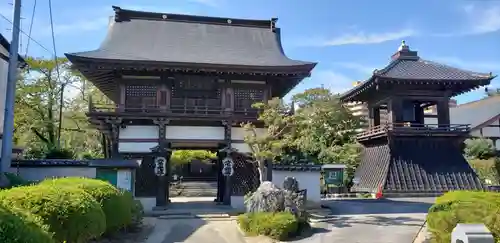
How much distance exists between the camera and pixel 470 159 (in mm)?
35594

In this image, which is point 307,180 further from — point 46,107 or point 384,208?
point 46,107

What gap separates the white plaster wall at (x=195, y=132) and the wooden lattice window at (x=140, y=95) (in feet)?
5.41

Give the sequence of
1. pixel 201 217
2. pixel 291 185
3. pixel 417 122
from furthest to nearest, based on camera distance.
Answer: pixel 417 122 < pixel 201 217 < pixel 291 185

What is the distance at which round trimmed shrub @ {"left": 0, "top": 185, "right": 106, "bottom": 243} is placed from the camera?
25.2 ft

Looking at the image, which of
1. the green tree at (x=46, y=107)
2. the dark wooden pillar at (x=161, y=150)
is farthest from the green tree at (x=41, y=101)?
the dark wooden pillar at (x=161, y=150)

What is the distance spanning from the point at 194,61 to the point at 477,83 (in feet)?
59.3

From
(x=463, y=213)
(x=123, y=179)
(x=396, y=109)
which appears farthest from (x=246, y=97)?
(x=463, y=213)

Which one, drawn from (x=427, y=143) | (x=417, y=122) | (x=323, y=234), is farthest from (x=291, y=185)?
(x=417, y=122)

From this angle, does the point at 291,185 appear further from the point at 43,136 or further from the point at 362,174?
the point at 43,136

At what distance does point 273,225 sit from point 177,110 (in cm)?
857

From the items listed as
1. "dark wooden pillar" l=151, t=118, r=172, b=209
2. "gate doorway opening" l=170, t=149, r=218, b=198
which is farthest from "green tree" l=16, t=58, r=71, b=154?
"dark wooden pillar" l=151, t=118, r=172, b=209

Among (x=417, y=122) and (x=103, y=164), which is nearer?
(x=103, y=164)

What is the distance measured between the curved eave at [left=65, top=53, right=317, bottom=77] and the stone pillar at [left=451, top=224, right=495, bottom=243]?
502 inches

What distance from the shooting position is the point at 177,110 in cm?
1945
